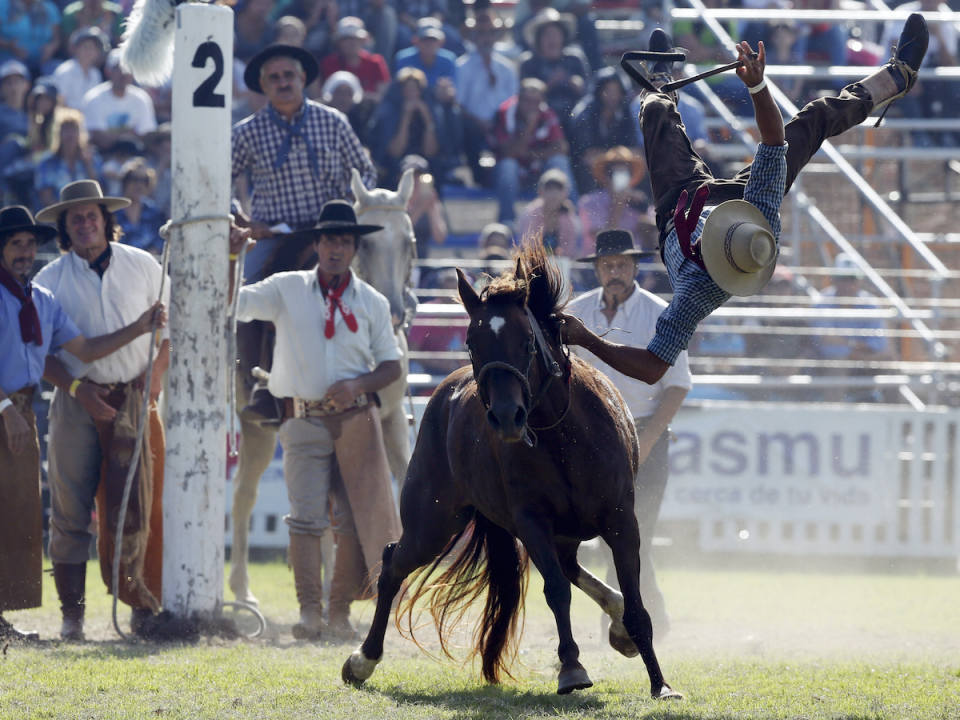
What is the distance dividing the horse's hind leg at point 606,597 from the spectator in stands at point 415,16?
9.98 m

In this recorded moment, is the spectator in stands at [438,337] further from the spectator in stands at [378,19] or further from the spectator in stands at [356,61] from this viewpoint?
the spectator in stands at [378,19]

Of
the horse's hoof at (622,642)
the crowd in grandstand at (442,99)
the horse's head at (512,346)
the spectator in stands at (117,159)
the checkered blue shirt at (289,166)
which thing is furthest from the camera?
the spectator in stands at (117,159)

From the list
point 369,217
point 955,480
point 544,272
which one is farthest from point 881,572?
point 544,272

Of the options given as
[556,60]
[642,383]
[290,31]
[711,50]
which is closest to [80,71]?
[290,31]

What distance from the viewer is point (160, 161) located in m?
12.3

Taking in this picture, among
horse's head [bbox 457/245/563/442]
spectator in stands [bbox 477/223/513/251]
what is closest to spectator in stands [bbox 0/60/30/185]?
spectator in stands [bbox 477/223/513/251]

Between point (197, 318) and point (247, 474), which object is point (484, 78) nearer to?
point (247, 474)

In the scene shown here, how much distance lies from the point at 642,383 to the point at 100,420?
10.4ft

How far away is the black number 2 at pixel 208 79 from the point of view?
6.62m

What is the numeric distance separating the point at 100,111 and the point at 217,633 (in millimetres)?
7879

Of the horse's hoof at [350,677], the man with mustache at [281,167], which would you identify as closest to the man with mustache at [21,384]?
the man with mustache at [281,167]

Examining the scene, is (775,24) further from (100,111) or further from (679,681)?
(679,681)

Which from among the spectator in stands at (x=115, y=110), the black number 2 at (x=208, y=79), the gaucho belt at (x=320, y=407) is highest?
the spectator in stands at (x=115, y=110)

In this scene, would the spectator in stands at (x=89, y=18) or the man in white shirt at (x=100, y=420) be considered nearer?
the man in white shirt at (x=100, y=420)
